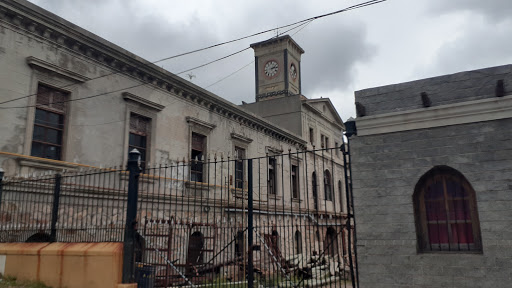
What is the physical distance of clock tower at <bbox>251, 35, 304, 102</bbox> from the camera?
3042 centimetres

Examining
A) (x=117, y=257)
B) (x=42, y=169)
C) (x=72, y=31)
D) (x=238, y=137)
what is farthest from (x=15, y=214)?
(x=238, y=137)

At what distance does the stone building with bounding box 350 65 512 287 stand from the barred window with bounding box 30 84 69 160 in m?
9.03

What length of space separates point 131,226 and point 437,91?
5844 mm

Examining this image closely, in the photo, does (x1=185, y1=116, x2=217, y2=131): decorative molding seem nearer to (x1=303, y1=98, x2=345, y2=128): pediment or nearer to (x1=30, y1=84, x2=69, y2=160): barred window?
(x1=30, y1=84, x2=69, y2=160): barred window

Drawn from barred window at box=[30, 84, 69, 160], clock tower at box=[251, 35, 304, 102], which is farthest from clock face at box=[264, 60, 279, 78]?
barred window at box=[30, 84, 69, 160]

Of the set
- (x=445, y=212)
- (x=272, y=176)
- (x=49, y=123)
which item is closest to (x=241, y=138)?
(x=272, y=176)

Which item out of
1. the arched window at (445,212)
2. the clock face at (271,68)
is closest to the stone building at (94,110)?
the arched window at (445,212)

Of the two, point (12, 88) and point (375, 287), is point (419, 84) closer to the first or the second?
point (375, 287)

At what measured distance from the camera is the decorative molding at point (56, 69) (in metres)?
11.0

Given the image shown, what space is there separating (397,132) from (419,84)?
899 millimetres

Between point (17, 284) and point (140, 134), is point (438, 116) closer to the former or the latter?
point (17, 284)

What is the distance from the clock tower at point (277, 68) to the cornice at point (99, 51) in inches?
455

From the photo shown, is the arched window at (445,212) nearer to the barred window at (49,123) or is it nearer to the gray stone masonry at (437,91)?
the gray stone masonry at (437,91)

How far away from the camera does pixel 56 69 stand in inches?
456
